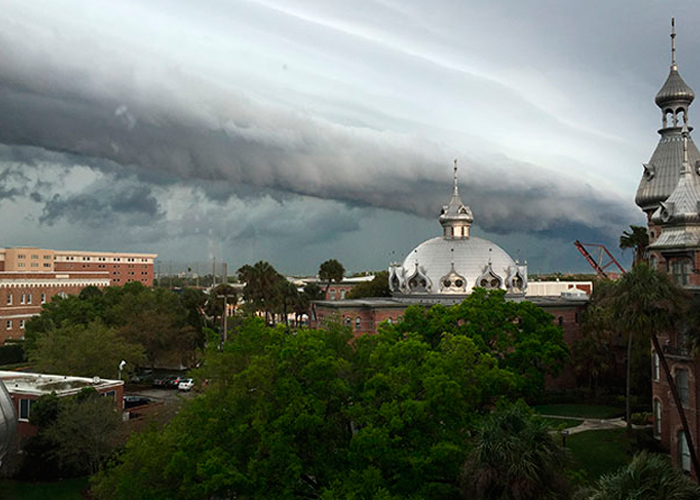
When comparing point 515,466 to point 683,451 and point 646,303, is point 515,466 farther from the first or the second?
point 683,451

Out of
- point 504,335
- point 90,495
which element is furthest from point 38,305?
point 504,335

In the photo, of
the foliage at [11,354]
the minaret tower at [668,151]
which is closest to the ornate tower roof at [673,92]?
the minaret tower at [668,151]

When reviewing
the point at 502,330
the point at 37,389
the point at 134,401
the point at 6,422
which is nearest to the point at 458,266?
the point at 502,330

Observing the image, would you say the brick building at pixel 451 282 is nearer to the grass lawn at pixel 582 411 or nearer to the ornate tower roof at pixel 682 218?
the grass lawn at pixel 582 411

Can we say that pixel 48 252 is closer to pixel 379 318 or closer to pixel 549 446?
pixel 379 318

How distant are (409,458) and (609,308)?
44.3ft

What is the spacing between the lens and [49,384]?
4172cm

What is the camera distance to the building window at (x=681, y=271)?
104ft

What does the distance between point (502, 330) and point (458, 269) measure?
24.4 metres

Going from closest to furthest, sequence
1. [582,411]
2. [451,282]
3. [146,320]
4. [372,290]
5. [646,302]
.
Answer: [646,302]
[582,411]
[451,282]
[146,320]
[372,290]

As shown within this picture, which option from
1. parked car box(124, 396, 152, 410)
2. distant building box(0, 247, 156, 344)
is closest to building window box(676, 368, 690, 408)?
parked car box(124, 396, 152, 410)

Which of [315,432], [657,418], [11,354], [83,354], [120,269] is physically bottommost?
[657,418]

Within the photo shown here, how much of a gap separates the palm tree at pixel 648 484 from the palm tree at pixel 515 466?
206 cm

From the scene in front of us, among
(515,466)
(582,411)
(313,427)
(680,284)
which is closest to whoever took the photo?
(515,466)
